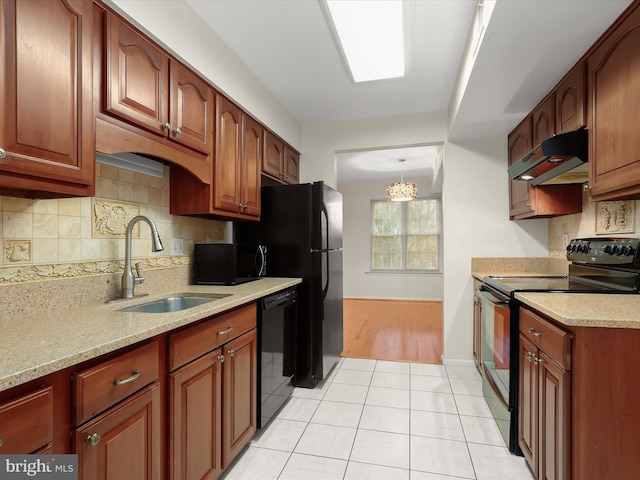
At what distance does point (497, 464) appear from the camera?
5.73 ft

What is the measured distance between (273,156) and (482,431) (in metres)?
2.55

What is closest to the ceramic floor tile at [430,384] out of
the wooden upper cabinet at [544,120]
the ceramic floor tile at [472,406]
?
the ceramic floor tile at [472,406]

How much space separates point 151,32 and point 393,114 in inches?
93.5

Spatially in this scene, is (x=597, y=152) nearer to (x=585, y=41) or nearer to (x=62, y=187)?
(x=585, y=41)

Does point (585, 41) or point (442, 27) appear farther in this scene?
point (442, 27)

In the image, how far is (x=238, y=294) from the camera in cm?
185

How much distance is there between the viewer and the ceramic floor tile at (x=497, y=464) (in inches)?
65.1

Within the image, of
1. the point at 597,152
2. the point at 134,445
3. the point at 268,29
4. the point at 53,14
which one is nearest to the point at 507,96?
the point at 597,152

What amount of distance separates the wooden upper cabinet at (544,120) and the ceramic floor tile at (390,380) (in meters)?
2.14

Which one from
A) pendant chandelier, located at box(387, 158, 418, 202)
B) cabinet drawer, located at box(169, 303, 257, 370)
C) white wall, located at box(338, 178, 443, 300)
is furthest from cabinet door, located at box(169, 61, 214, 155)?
white wall, located at box(338, 178, 443, 300)

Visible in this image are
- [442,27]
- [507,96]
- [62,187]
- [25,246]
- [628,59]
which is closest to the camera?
[62,187]

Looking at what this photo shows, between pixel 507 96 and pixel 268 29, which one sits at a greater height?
pixel 268 29

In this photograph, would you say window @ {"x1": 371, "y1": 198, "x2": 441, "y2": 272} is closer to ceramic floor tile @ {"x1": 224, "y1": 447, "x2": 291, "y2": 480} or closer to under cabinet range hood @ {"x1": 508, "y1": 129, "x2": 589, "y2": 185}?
under cabinet range hood @ {"x1": 508, "y1": 129, "x2": 589, "y2": 185}

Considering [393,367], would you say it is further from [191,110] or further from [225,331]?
[191,110]
